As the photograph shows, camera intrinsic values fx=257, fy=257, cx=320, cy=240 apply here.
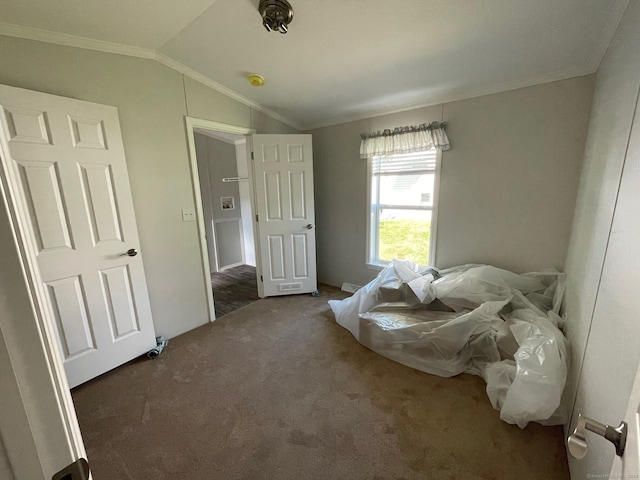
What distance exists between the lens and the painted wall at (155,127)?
1.65 metres

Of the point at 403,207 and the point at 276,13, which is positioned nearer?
the point at 276,13

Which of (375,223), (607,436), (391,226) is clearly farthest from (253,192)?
(607,436)

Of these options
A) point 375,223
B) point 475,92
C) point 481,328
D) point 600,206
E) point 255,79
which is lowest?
point 481,328

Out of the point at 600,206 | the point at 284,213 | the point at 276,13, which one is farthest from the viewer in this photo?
the point at 284,213

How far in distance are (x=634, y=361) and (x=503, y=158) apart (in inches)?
76.2

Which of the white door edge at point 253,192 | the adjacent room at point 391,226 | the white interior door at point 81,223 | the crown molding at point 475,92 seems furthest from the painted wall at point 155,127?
the crown molding at point 475,92

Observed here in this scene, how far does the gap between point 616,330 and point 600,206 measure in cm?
76

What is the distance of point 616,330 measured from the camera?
912 millimetres

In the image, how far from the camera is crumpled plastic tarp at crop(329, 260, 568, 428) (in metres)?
1.39

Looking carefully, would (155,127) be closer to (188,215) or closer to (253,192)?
(188,215)

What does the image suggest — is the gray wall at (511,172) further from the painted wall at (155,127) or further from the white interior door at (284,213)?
the painted wall at (155,127)

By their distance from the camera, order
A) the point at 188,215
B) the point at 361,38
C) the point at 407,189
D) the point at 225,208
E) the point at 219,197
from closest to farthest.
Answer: the point at 361,38 < the point at 188,215 < the point at 407,189 < the point at 219,197 < the point at 225,208

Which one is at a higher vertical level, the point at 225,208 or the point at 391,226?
Answer: the point at 225,208

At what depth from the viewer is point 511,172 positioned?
2.19 m
